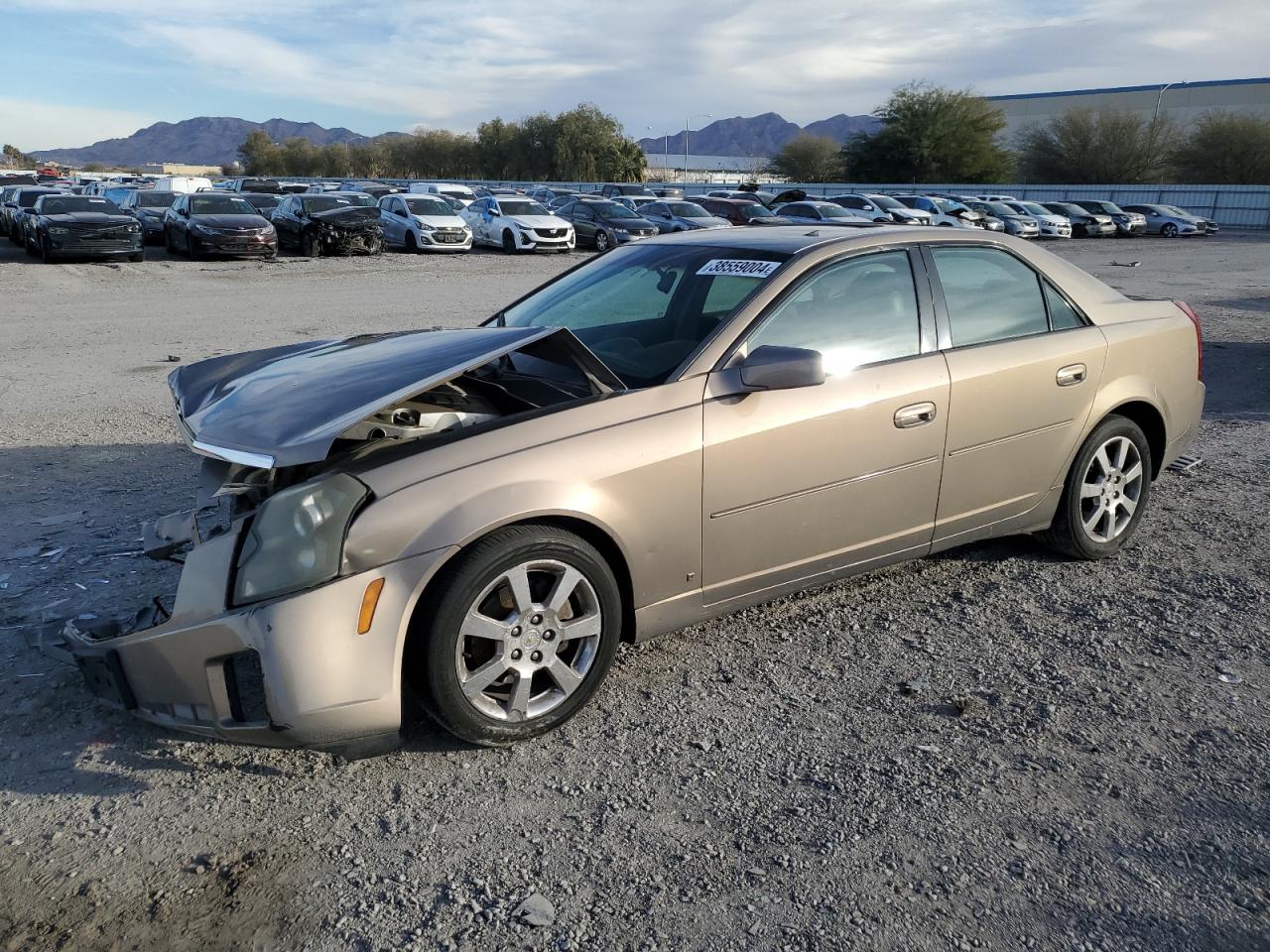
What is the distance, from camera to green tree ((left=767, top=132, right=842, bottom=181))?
252 ft

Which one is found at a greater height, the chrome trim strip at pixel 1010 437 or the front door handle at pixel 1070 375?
the front door handle at pixel 1070 375

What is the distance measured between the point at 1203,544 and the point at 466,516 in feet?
13.3

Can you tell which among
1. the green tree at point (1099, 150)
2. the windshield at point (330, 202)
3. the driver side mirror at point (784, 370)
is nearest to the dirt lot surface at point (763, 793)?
the driver side mirror at point (784, 370)

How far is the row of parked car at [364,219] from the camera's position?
22406 mm

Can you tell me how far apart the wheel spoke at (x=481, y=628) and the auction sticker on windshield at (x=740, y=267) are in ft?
5.85

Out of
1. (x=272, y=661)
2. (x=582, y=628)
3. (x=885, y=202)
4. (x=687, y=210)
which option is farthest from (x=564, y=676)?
(x=885, y=202)

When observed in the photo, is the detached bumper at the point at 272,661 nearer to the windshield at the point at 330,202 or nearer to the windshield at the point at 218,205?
the windshield at the point at 218,205

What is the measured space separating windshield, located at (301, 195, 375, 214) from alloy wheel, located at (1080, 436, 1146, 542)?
23.3 meters

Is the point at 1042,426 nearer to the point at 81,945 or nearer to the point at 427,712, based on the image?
the point at 427,712

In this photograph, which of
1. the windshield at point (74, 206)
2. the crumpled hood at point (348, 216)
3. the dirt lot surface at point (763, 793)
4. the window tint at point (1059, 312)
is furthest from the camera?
the crumpled hood at point (348, 216)

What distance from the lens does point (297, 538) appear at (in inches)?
118

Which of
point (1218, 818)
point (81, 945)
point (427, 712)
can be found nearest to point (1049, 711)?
point (1218, 818)

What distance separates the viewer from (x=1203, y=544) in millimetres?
5223

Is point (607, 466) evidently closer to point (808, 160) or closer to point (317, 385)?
point (317, 385)
